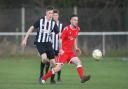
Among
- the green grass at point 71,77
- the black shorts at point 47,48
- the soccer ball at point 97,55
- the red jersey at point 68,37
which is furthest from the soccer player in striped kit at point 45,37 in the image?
the soccer ball at point 97,55

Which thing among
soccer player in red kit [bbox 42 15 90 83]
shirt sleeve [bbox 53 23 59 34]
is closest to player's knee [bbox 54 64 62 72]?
soccer player in red kit [bbox 42 15 90 83]

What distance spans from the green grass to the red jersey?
96cm

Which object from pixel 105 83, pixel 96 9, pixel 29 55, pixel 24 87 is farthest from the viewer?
pixel 96 9

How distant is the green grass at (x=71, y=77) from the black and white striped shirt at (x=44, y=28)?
1.21 meters

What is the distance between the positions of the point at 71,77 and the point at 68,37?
3.03 meters

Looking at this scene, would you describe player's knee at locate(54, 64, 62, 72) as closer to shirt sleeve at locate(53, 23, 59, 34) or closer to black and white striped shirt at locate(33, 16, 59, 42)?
black and white striped shirt at locate(33, 16, 59, 42)

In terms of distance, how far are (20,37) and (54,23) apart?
1528 centimetres

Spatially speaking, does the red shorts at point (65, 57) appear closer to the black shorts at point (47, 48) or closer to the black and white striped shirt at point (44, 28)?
the black shorts at point (47, 48)

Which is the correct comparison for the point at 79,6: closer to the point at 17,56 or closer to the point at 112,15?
the point at 112,15

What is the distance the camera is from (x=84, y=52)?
3166cm

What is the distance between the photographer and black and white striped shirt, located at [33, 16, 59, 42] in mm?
16420

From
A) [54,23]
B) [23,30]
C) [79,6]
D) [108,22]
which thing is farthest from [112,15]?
[54,23]

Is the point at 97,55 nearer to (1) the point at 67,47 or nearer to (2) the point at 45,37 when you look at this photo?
(1) the point at 67,47

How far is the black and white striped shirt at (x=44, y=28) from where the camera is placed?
16420 millimetres
